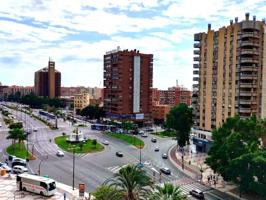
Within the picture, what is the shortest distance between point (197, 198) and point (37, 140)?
61091mm

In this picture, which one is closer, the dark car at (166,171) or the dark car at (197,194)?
the dark car at (197,194)

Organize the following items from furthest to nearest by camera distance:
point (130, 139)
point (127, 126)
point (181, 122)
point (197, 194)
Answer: point (127, 126)
point (130, 139)
point (181, 122)
point (197, 194)

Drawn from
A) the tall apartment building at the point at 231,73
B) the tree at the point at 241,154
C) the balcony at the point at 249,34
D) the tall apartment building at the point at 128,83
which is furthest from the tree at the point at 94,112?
the tree at the point at 241,154

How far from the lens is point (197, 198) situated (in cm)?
4934

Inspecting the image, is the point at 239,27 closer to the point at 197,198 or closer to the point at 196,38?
the point at 196,38

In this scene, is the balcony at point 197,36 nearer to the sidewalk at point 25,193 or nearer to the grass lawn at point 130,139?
the grass lawn at point 130,139

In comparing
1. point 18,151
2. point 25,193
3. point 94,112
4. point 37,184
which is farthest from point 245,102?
point 94,112

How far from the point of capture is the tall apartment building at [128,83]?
131250 millimetres

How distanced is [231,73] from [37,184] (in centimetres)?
4952

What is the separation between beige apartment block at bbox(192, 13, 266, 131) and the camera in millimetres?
75188

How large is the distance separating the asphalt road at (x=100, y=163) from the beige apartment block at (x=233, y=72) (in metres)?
17.7

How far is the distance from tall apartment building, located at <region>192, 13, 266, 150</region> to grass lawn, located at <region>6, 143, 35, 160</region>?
40.8m

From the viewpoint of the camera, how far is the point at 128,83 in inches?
5207

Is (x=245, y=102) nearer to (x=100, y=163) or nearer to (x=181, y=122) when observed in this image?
(x=181, y=122)
